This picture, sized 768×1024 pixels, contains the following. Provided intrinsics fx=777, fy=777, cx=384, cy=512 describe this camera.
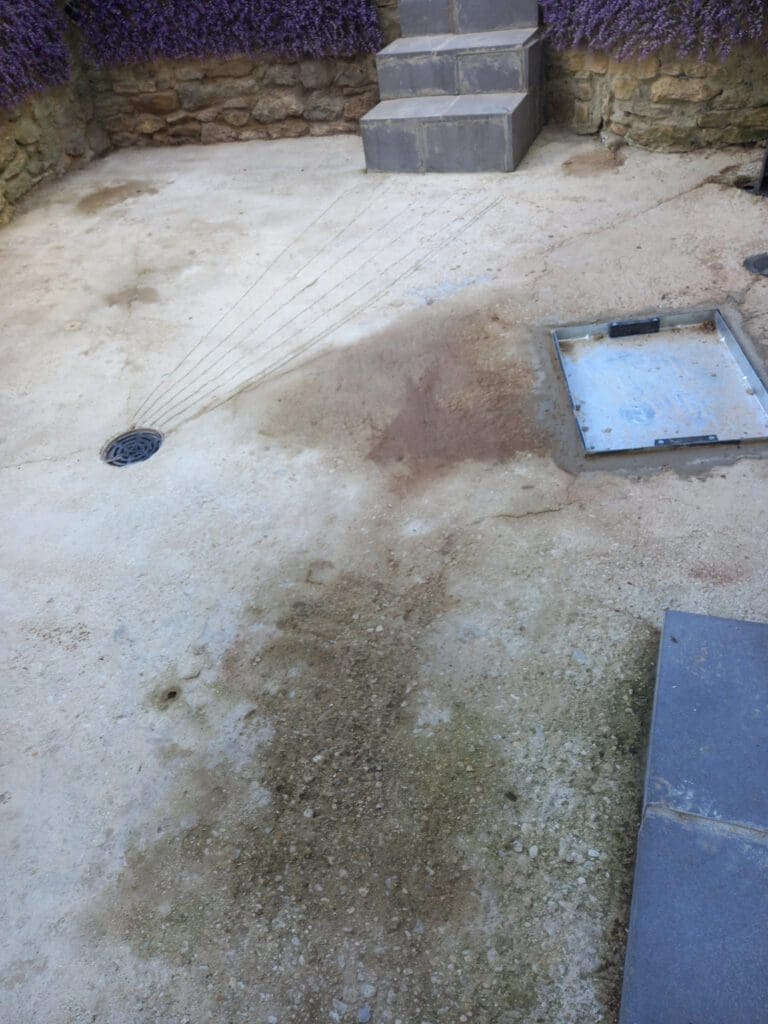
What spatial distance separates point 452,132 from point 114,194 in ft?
7.98

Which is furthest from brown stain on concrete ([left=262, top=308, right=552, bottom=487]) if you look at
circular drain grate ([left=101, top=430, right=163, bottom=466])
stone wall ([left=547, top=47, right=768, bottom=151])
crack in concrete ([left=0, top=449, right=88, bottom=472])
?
stone wall ([left=547, top=47, right=768, bottom=151])

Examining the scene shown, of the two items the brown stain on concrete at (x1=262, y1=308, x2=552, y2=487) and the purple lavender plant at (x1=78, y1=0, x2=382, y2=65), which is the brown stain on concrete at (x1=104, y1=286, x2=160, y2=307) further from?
the purple lavender plant at (x1=78, y1=0, x2=382, y2=65)

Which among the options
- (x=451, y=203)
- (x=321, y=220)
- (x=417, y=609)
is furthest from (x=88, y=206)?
(x=417, y=609)

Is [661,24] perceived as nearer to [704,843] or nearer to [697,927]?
[704,843]

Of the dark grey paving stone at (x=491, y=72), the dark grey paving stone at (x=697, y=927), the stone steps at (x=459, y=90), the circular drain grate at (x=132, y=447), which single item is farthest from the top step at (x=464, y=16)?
the dark grey paving stone at (x=697, y=927)

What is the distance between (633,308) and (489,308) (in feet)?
2.07

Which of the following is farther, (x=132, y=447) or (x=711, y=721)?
(x=132, y=447)

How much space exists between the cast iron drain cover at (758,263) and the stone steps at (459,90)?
1787 millimetres

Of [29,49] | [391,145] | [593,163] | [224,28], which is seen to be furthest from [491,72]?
[29,49]

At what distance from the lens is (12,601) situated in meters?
2.57

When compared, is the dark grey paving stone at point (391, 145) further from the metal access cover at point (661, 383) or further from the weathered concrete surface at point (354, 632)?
the metal access cover at point (661, 383)

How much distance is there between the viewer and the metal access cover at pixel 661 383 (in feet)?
9.06

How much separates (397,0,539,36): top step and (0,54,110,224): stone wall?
255 cm

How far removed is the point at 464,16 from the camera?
5.06 metres
